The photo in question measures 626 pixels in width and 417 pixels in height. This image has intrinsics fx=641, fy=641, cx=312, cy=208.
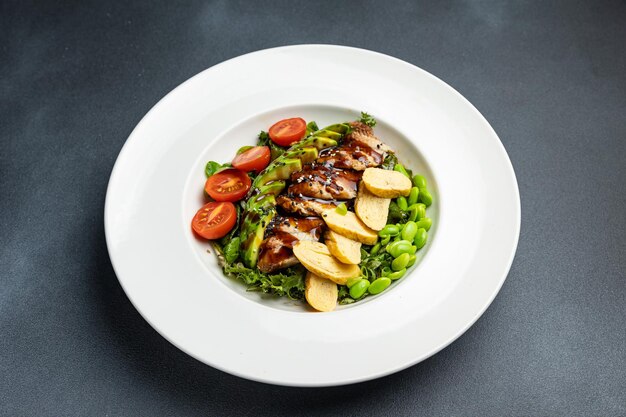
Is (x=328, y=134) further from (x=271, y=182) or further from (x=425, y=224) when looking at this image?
(x=425, y=224)

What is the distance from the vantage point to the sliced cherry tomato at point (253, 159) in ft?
20.1

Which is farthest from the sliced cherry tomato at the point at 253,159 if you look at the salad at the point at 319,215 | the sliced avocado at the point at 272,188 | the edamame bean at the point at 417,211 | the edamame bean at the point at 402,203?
the edamame bean at the point at 417,211

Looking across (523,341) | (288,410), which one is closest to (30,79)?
(288,410)

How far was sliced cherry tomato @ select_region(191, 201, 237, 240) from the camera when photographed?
566 cm

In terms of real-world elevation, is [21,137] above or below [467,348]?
below

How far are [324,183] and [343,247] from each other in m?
0.67

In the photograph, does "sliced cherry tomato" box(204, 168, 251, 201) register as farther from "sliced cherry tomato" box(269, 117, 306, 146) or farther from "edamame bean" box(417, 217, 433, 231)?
"edamame bean" box(417, 217, 433, 231)

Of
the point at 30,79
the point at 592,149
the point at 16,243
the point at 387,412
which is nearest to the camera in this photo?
the point at 387,412

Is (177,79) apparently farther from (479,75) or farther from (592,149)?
(592,149)

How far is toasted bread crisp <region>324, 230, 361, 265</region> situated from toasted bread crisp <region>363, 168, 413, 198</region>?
0.53 m

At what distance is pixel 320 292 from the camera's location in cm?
532

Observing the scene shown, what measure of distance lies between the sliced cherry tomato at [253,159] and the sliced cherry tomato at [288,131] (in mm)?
166

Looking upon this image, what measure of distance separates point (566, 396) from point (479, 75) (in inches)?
151

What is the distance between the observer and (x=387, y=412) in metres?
5.12
